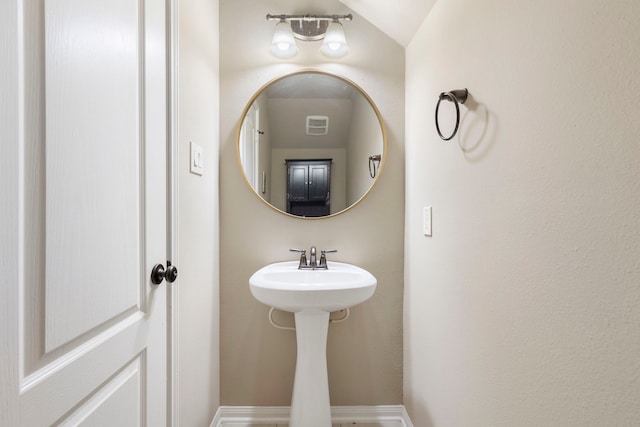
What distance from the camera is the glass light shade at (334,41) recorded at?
1.49 metres

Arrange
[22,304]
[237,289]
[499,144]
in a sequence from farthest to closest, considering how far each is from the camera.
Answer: [237,289] → [499,144] → [22,304]

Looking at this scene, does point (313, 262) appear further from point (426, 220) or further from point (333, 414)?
point (333, 414)

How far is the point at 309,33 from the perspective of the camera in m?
1.54

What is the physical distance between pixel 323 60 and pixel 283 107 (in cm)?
32

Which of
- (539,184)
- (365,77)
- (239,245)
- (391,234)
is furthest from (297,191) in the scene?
(539,184)

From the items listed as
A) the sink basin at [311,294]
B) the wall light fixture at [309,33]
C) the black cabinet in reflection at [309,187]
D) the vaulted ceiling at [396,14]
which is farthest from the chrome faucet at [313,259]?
the vaulted ceiling at [396,14]

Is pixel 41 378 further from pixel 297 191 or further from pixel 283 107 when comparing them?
pixel 283 107

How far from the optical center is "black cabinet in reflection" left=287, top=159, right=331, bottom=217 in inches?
61.8

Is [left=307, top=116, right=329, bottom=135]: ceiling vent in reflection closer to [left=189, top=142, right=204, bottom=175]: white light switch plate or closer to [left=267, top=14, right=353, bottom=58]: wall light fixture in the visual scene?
[left=267, top=14, right=353, bottom=58]: wall light fixture

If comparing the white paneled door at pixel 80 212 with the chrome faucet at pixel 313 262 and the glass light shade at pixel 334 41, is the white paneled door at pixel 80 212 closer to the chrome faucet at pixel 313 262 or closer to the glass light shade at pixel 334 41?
the chrome faucet at pixel 313 262

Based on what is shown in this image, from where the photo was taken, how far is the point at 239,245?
1.53 meters

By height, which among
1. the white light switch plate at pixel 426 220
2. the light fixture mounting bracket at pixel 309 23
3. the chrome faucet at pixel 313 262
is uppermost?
the light fixture mounting bracket at pixel 309 23

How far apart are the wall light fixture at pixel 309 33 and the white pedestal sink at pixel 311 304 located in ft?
3.53

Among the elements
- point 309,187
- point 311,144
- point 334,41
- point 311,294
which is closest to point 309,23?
point 334,41
